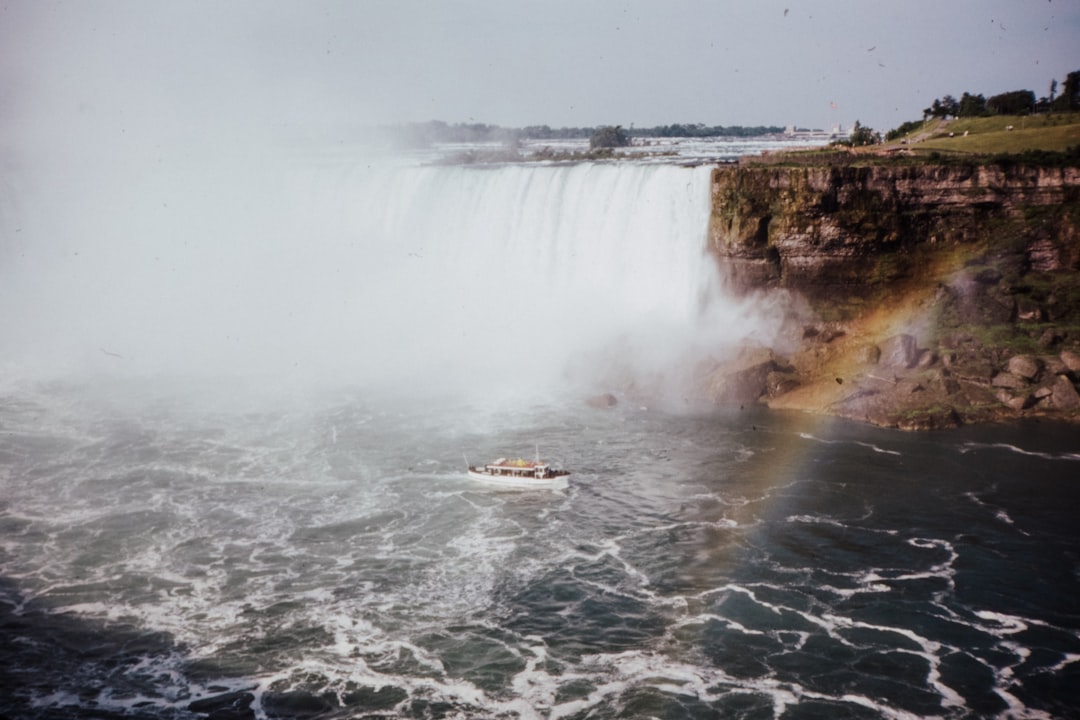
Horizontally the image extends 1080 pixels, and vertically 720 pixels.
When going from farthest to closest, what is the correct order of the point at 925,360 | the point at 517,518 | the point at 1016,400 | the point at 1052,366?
1. the point at 925,360
2. the point at 1052,366
3. the point at 1016,400
4. the point at 517,518

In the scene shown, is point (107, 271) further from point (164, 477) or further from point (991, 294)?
point (991, 294)

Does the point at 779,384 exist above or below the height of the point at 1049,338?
below

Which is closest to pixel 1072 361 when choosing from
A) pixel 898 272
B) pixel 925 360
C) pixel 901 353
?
pixel 925 360

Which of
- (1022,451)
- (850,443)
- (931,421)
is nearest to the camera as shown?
(1022,451)

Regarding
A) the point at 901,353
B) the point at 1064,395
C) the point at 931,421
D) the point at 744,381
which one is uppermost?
the point at 901,353

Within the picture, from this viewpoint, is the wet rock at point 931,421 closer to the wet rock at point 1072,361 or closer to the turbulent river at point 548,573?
the turbulent river at point 548,573

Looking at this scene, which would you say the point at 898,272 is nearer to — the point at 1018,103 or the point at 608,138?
the point at 1018,103

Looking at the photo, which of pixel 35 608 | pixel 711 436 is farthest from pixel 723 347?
pixel 35 608
